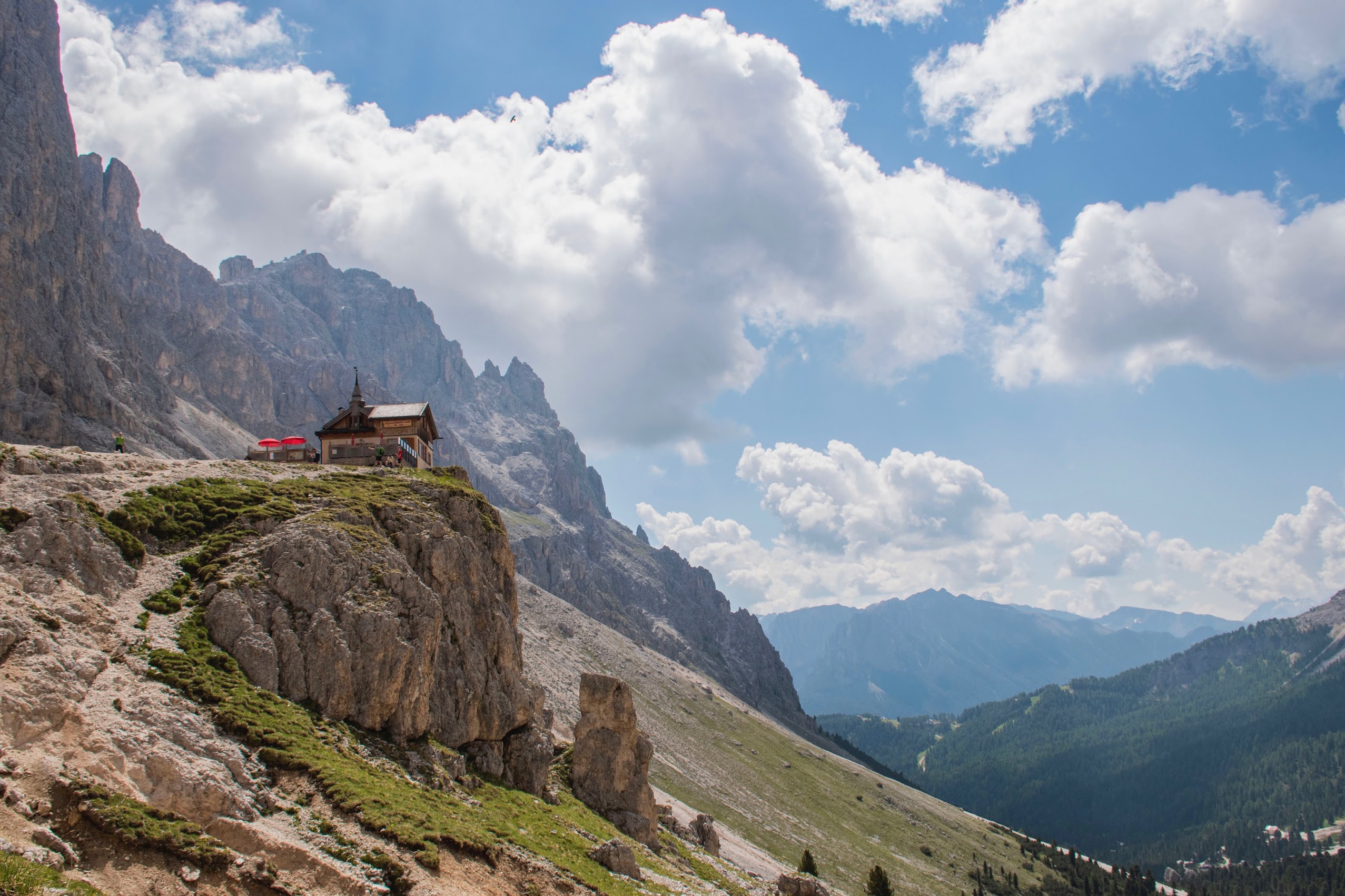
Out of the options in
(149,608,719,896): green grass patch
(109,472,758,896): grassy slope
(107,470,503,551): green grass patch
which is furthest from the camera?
(107,470,503,551): green grass patch

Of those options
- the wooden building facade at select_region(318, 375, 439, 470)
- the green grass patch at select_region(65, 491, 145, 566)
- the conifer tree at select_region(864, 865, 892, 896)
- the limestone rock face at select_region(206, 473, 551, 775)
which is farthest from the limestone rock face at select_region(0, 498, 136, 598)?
the conifer tree at select_region(864, 865, 892, 896)

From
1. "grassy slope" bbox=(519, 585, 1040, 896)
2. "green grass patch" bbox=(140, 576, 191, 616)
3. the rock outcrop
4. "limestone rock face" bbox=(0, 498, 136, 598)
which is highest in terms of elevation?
"limestone rock face" bbox=(0, 498, 136, 598)

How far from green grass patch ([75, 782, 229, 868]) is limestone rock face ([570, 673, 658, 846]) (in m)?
32.5

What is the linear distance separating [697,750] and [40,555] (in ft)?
562

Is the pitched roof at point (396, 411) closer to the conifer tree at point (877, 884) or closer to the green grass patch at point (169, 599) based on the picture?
the green grass patch at point (169, 599)

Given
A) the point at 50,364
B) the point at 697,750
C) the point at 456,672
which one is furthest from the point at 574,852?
the point at 50,364

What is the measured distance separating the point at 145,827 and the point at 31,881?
421 centimetres

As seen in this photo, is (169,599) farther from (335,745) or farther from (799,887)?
(799,887)

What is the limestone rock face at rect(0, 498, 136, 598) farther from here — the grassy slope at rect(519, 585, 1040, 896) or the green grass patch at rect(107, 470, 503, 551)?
the grassy slope at rect(519, 585, 1040, 896)

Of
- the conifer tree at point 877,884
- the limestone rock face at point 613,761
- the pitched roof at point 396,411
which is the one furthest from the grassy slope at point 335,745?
the conifer tree at point 877,884

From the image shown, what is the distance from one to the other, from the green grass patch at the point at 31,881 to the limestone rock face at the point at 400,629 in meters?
15.4

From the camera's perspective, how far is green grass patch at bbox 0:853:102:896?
1667 centimetres

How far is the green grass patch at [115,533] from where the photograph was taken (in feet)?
112

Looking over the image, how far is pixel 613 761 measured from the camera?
55.1m
